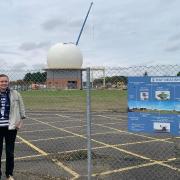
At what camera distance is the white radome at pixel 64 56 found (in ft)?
273

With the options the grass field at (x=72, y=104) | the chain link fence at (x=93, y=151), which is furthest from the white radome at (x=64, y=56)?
the chain link fence at (x=93, y=151)

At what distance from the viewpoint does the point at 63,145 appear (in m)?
10.5

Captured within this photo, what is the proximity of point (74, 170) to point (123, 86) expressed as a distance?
1711mm

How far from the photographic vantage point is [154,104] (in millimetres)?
6219

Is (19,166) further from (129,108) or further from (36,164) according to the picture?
(129,108)

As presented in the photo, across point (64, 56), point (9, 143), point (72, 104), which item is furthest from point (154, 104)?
point (64, 56)

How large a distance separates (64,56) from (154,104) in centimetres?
7872

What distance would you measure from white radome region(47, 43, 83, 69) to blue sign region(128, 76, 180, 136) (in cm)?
7557

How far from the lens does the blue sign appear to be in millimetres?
6074

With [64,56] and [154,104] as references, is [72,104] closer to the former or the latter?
[154,104]

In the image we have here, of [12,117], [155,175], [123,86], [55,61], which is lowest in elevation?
[155,175]

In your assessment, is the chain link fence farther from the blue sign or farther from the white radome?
the white radome

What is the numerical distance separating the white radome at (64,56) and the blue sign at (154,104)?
248ft

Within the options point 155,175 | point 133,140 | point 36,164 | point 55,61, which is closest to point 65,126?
point 133,140
